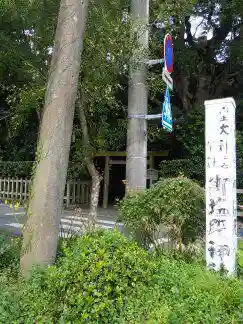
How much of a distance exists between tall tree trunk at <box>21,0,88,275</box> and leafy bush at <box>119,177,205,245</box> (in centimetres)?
111

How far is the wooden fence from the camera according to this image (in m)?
15.1

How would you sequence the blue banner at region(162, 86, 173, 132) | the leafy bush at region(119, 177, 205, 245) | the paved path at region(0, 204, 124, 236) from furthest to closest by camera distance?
1. the paved path at region(0, 204, 124, 236)
2. the blue banner at region(162, 86, 173, 132)
3. the leafy bush at region(119, 177, 205, 245)

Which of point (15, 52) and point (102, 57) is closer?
point (102, 57)

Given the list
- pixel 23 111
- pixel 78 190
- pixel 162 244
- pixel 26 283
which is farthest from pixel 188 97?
pixel 26 283

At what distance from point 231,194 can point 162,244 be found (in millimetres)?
1255

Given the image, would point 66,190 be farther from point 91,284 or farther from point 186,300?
point 91,284

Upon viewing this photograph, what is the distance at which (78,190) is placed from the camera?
15695 millimetres

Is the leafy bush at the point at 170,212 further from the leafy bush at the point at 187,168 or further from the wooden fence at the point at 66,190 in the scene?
the wooden fence at the point at 66,190

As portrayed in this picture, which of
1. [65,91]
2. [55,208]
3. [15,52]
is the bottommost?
[55,208]

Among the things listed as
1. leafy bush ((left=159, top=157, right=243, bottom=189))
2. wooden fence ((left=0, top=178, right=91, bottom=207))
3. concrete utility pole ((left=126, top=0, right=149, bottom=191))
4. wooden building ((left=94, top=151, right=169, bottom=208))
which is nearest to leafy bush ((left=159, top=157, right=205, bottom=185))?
leafy bush ((left=159, top=157, right=243, bottom=189))

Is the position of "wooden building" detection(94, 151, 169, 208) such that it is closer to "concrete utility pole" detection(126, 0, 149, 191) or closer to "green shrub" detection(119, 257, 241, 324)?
"concrete utility pole" detection(126, 0, 149, 191)

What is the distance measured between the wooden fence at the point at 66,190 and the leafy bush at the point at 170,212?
10.1 m

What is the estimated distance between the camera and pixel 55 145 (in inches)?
169

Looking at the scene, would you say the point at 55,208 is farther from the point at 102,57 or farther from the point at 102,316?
the point at 102,57
